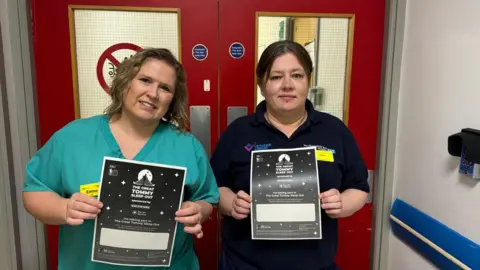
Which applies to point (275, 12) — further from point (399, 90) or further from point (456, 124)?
point (456, 124)

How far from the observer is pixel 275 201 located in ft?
4.69

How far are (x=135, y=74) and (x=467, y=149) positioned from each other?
4.33ft

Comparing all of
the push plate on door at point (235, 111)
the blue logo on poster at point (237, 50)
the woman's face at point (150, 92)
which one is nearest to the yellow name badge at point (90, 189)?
the woman's face at point (150, 92)

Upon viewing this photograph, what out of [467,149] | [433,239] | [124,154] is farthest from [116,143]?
[433,239]

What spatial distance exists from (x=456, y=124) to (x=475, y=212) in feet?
1.24

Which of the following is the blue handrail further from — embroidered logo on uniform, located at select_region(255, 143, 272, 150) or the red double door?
embroidered logo on uniform, located at select_region(255, 143, 272, 150)

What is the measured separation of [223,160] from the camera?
5.24 ft

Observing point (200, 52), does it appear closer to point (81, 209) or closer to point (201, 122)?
point (201, 122)

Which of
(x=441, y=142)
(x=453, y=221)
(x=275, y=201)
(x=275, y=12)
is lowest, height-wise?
(x=453, y=221)

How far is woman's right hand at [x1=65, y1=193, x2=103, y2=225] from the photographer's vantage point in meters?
1.17

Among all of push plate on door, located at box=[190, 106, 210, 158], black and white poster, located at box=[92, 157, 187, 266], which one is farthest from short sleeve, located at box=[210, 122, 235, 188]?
push plate on door, located at box=[190, 106, 210, 158]

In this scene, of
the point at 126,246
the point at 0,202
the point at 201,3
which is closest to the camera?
the point at 126,246

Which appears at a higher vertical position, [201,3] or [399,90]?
[201,3]

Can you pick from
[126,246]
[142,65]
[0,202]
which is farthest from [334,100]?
[0,202]
